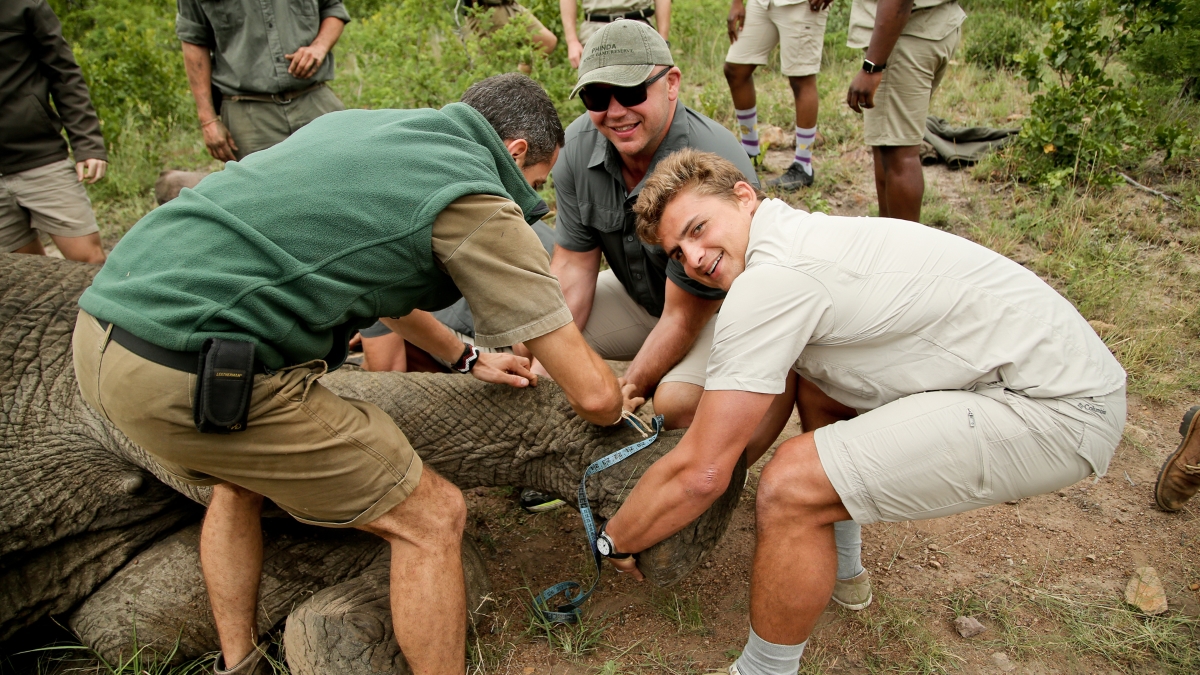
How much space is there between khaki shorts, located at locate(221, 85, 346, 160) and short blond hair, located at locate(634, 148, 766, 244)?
319cm

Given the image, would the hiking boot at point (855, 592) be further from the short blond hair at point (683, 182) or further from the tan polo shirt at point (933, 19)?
the tan polo shirt at point (933, 19)

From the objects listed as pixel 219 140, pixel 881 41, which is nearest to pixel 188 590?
pixel 219 140

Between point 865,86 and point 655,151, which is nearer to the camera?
point 655,151

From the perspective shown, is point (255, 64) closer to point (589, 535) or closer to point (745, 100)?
point (745, 100)

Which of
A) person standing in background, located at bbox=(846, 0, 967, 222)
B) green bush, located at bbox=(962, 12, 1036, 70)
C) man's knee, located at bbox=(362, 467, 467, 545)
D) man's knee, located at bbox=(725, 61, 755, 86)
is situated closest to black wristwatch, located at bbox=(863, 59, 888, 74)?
person standing in background, located at bbox=(846, 0, 967, 222)

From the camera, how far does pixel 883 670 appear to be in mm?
2469

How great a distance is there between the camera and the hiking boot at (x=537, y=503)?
3.29 metres

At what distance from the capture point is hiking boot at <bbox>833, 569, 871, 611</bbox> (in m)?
2.68

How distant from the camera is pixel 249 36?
4664 mm

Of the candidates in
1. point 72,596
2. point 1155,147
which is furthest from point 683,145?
point 1155,147

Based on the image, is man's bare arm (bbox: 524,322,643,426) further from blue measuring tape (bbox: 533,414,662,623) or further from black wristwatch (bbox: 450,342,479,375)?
black wristwatch (bbox: 450,342,479,375)

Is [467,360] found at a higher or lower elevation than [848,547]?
higher

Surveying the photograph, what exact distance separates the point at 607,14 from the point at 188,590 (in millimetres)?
4525

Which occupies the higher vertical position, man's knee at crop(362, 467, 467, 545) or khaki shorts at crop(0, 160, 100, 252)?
man's knee at crop(362, 467, 467, 545)
